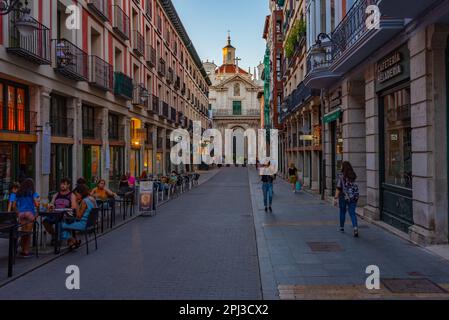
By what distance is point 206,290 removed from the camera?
242 inches

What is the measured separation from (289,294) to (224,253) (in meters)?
2.91

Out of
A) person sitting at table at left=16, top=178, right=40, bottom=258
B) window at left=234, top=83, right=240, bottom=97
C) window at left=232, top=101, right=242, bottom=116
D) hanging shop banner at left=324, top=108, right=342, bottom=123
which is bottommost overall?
person sitting at table at left=16, top=178, right=40, bottom=258

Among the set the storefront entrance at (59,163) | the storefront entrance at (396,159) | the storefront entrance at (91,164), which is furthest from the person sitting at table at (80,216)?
the storefront entrance at (91,164)

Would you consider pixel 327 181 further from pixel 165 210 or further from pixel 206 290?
pixel 206 290

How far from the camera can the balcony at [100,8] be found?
16955mm

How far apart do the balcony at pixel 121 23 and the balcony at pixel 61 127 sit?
20.2 ft

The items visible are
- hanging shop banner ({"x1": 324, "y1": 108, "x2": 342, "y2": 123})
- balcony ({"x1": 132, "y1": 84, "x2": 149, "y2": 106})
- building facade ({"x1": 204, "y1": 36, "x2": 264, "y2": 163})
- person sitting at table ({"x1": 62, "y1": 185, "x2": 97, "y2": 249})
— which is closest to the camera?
person sitting at table ({"x1": 62, "y1": 185, "x2": 97, "y2": 249})

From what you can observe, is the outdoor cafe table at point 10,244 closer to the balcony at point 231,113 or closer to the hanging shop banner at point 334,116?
the hanging shop banner at point 334,116

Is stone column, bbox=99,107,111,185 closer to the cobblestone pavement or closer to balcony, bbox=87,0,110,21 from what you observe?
balcony, bbox=87,0,110,21

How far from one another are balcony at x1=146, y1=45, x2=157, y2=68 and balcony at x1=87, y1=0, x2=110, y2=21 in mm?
7782

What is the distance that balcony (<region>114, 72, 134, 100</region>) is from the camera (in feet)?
66.5

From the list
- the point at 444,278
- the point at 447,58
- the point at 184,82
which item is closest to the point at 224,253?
the point at 444,278

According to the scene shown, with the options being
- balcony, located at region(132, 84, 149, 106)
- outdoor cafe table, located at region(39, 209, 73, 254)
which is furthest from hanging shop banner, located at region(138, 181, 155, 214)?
balcony, located at region(132, 84, 149, 106)

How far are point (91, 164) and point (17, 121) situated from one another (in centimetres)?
625
